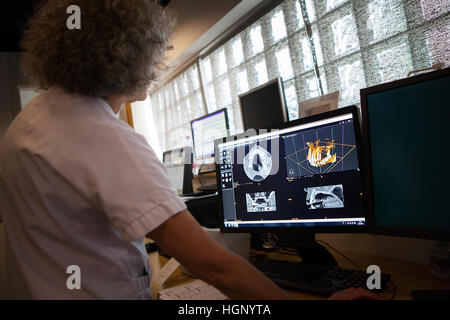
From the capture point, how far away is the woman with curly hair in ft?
1.81

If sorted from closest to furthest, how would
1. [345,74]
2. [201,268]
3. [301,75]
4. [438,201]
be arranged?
[201,268] → [438,201] → [345,74] → [301,75]

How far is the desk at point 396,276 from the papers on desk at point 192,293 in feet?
0.29

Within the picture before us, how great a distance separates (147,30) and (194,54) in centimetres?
252

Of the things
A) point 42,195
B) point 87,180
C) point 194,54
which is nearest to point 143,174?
point 87,180

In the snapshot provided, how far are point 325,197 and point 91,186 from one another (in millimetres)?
700

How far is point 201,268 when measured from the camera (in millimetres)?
552

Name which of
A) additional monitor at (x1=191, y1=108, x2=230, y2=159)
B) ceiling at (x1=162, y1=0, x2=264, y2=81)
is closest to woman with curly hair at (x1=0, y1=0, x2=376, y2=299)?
ceiling at (x1=162, y1=0, x2=264, y2=81)

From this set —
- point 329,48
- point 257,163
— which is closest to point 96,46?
point 257,163

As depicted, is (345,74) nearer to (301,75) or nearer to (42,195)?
(301,75)

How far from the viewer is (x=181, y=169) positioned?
8.09ft

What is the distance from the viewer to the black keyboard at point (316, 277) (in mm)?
777

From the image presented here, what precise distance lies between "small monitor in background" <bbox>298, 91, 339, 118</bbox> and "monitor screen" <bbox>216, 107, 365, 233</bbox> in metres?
0.30

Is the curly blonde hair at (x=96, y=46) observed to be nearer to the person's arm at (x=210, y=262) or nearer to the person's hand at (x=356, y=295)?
the person's arm at (x=210, y=262)
